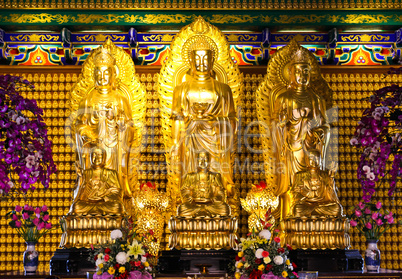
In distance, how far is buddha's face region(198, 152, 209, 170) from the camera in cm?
681

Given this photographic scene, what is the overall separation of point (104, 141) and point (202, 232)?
174cm

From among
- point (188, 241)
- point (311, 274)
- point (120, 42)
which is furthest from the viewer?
point (120, 42)

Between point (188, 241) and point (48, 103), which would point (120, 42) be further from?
point (188, 241)

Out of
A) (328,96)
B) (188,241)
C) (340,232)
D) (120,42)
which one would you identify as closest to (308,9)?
(328,96)

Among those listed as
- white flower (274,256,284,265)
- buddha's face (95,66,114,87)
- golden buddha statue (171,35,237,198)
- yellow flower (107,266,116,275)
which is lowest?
yellow flower (107,266,116,275)

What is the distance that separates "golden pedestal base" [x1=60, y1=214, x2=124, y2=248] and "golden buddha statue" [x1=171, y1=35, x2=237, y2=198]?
A: 1.13 m

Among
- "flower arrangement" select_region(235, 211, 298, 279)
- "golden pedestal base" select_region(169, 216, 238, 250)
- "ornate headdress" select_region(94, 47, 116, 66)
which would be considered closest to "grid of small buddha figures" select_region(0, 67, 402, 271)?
"ornate headdress" select_region(94, 47, 116, 66)

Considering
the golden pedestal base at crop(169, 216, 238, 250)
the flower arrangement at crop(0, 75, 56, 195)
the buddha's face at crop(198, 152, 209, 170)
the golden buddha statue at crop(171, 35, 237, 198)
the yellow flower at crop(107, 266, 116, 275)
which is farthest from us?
the golden buddha statue at crop(171, 35, 237, 198)

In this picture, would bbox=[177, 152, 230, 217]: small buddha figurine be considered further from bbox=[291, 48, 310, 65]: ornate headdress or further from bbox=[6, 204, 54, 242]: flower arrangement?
bbox=[291, 48, 310, 65]: ornate headdress

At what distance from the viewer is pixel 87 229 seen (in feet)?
20.9

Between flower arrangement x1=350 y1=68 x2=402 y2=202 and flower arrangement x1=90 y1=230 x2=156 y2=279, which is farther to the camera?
flower arrangement x1=350 y1=68 x2=402 y2=202

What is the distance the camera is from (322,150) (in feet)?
23.1

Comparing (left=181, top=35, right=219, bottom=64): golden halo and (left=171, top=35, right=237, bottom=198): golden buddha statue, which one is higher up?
(left=181, top=35, right=219, bottom=64): golden halo

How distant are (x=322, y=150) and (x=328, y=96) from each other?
3.09 ft
